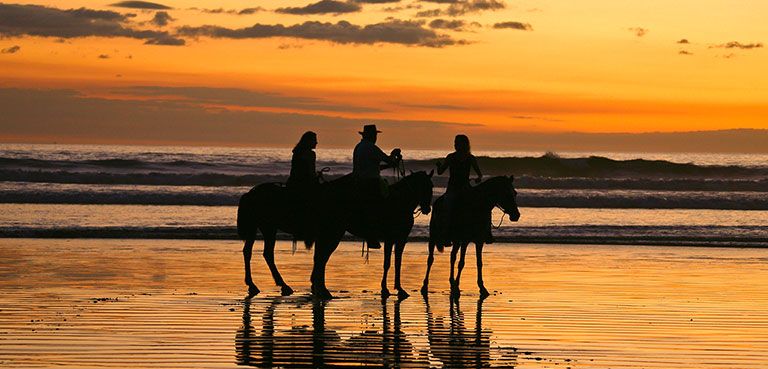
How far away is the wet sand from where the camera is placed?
9.69m

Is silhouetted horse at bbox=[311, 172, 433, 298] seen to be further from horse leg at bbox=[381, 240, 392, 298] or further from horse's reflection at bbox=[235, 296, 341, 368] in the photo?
horse's reflection at bbox=[235, 296, 341, 368]

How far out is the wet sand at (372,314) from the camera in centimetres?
969

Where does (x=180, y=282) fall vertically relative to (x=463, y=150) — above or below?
below

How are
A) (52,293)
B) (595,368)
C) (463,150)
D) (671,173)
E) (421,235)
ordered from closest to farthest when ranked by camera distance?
(595,368)
(52,293)
(463,150)
(421,235)
(671,173)

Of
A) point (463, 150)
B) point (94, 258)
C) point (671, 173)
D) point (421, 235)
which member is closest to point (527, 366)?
point (463, 150)

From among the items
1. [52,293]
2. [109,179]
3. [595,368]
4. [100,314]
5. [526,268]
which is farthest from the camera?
[109,179]

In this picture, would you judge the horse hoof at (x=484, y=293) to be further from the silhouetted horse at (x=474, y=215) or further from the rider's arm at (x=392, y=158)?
the rider's arm at (x=392, y=158)

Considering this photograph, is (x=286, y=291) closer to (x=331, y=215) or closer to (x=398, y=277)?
(x=331, y=215)

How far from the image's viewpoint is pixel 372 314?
12516 mm

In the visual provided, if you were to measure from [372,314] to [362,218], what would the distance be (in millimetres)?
2188

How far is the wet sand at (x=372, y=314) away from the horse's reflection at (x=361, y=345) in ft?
0.06

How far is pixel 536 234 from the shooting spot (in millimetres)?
25719

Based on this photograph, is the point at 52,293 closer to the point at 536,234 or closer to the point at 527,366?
the point at 527,366

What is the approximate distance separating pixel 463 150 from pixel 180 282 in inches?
162
